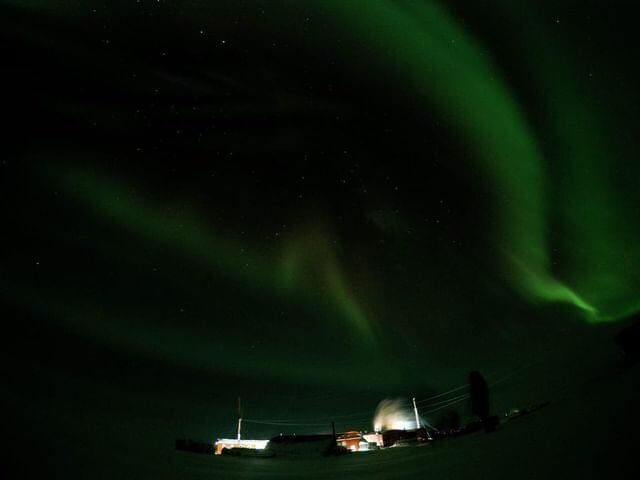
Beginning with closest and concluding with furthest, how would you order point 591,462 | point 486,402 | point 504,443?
point 591,462, point 504,443, point 486,402

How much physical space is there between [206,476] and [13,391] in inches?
65.0

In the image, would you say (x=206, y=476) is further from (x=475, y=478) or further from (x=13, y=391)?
(x=475, y=478)

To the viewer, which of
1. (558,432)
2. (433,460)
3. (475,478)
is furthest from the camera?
(433,460)

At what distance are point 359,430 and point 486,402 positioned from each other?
1392 centimetres

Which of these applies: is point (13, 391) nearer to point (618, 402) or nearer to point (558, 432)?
point (558, 432)

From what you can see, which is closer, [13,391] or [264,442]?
[13,391]

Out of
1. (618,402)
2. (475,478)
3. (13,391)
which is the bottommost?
(475,478)

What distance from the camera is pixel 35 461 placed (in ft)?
5.92

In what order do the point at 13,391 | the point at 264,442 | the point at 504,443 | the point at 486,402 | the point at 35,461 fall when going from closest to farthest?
the point at 35,461
the point at 13,391
the point at 504,443
the point at 486,402
the point at 264,442

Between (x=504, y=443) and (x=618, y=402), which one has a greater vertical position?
(x=618, y=402)

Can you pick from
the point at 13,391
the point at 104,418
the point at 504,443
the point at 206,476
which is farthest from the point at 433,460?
the point at 13,391

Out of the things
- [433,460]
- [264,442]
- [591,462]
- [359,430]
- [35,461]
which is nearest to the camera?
[35,461]

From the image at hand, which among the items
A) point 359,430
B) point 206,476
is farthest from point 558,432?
point 359,430

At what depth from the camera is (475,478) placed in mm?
2482
